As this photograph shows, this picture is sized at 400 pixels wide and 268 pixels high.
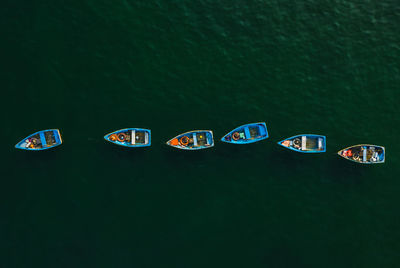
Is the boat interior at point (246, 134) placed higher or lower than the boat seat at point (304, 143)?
higher

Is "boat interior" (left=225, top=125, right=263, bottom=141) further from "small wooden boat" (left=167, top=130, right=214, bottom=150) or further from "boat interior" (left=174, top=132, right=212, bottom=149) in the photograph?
"boat interior" (left=174, top=132, right=212, bottom=149)

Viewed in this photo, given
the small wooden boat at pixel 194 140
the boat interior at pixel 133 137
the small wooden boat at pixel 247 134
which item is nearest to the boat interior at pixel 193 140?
the small wooden boat at pixel 194 140

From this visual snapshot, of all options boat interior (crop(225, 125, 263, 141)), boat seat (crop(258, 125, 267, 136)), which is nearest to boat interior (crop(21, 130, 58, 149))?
boat interior (crop(225, 125, 263, 141))

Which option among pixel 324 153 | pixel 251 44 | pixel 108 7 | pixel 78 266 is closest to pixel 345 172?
pixel 324 153

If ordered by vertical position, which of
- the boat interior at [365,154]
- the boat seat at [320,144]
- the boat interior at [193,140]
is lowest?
the boat interior at [365,154]

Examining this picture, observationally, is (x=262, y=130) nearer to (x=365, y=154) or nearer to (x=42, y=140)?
(x=365, y=154)

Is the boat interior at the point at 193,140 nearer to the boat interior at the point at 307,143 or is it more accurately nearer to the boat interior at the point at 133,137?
the boat interior at the point at 133,137
